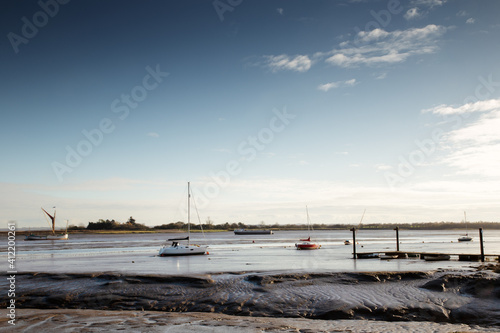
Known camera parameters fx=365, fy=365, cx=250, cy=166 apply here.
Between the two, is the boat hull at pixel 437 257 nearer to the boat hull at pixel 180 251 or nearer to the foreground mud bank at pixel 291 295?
the foreground mud bank at pixel 291 295

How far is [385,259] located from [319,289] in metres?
24.8

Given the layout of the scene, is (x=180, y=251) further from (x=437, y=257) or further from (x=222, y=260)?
(x=437, y=257)

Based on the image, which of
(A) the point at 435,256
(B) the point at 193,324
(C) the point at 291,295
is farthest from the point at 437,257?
(B) the point at 193,324

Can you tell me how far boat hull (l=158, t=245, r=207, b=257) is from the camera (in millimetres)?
54625

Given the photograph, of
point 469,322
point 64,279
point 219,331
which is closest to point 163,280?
point 64,279

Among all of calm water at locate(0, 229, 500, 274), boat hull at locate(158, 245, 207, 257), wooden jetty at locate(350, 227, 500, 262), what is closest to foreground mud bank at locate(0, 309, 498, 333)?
calm water at locate(0, 229, 500, 274)

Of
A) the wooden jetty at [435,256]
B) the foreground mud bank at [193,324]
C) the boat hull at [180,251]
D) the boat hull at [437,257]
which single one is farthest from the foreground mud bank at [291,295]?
the boat hull at [180,251]

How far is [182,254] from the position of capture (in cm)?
5594

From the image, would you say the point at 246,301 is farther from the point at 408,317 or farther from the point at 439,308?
the point at 439,308

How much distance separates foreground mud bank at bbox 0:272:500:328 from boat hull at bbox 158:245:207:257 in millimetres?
28363

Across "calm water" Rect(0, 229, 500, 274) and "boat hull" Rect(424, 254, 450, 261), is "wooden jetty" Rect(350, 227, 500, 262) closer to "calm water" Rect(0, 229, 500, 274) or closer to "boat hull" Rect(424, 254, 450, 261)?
"boat hull" Rect(424, 254, 450, 261)

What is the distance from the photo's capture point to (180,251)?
184 ft

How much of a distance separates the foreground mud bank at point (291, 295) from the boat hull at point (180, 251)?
93.1ft

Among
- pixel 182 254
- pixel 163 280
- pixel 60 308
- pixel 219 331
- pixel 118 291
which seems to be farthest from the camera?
pixel 182 254
